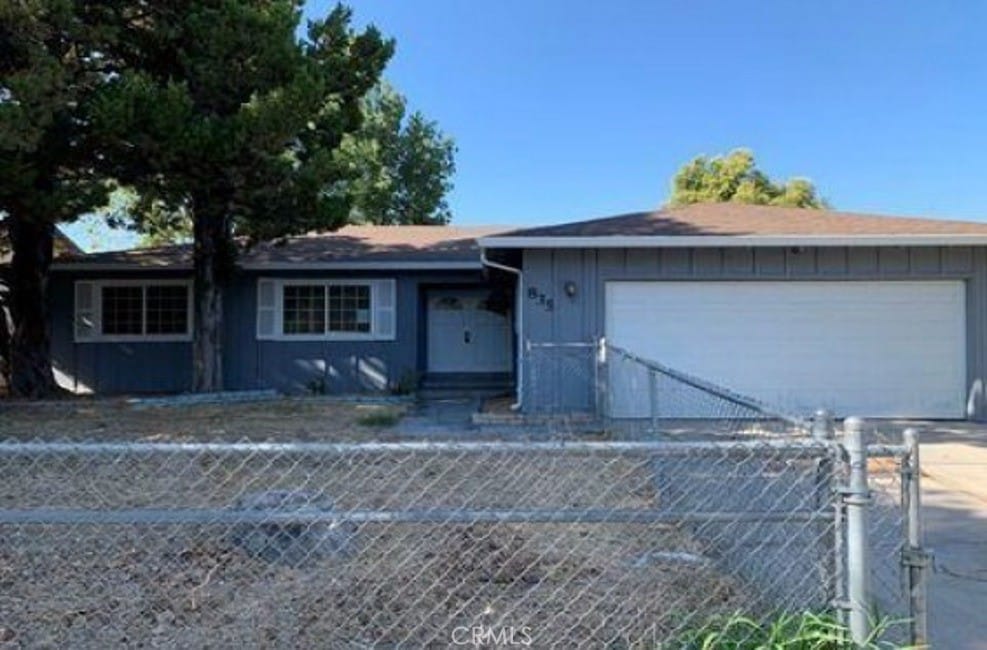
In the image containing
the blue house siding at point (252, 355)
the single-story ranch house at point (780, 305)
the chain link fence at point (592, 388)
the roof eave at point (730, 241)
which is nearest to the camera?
the chain link fence at point (592, 388)

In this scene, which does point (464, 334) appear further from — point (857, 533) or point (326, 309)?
point (857, 533)

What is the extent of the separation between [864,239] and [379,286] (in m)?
9.57

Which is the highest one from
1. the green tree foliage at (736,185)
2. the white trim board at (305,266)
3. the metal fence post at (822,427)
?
the green tree foliage at (736,185)

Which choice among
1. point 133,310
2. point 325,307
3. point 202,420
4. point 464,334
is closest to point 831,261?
point 464,334

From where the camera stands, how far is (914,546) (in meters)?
3.07

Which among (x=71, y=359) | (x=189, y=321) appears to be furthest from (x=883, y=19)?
(x=71, y=359)

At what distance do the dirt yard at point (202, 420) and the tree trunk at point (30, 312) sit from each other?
1.47 meters

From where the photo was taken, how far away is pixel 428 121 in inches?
1369

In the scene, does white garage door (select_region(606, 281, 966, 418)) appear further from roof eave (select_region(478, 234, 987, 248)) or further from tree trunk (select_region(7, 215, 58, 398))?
tree trunk (select_region(7, 215, 58, 398))

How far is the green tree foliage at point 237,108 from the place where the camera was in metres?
12.6

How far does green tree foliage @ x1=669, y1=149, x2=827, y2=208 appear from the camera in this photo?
124ft

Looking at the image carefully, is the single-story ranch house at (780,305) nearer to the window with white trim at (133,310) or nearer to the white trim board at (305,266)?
the white trim board at (305,266)

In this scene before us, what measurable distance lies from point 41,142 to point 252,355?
6.34 m

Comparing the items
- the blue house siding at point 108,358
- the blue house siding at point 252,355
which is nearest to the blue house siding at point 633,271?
the blue house siding at point 252,355
